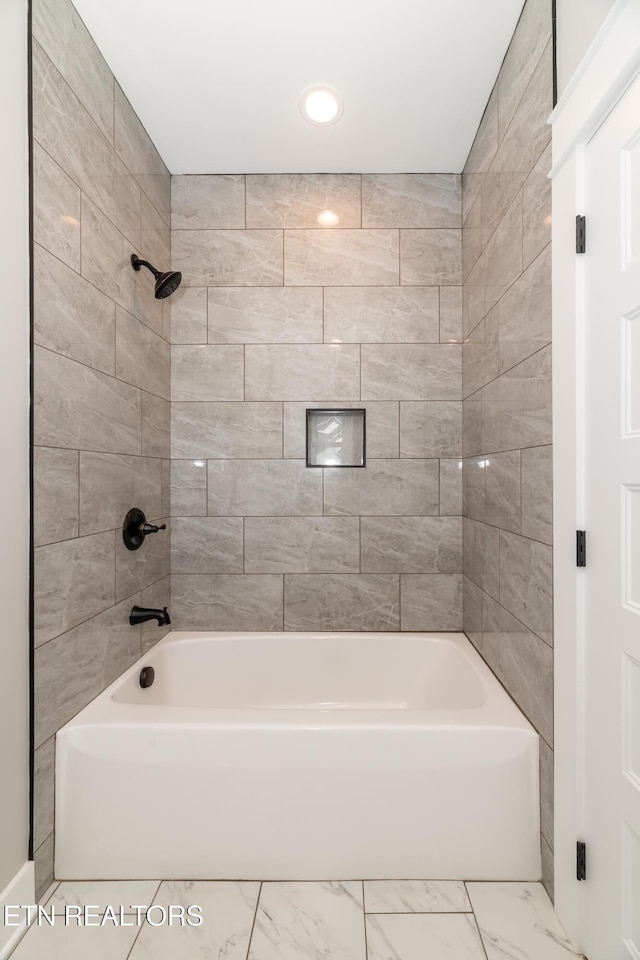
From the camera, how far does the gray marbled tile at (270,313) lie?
245 centimetres

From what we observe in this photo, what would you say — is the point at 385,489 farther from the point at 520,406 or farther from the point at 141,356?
the point at 141,356

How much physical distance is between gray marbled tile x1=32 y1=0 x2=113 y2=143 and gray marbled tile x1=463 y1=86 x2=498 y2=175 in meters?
1.39

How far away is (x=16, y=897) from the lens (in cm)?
135

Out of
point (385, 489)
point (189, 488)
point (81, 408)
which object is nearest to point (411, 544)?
point (385, 489)

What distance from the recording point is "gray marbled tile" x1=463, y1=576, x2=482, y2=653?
2.16m

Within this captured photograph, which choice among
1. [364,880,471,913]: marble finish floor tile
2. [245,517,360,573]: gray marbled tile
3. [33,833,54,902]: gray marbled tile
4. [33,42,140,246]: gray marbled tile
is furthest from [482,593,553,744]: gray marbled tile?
[33,42,140,246]: gray marbled tile

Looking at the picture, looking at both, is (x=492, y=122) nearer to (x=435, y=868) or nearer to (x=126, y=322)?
(x=126, y=322)

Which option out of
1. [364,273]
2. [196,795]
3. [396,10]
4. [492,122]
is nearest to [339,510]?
[364,273]

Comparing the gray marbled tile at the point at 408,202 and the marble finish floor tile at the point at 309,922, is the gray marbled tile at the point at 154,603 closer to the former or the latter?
the marble finish floor tile at the point at 309,922

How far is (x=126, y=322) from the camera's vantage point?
198 centimetres

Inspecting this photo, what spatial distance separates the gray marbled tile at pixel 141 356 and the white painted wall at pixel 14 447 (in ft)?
1.83

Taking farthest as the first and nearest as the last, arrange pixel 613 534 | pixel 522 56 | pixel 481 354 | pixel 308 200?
pixel 308 200
pixel 481 354
pixel 522 56
pixel 613 534

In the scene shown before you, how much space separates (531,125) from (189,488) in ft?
6.27

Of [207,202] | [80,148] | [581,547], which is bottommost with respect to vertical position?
[581,547]
